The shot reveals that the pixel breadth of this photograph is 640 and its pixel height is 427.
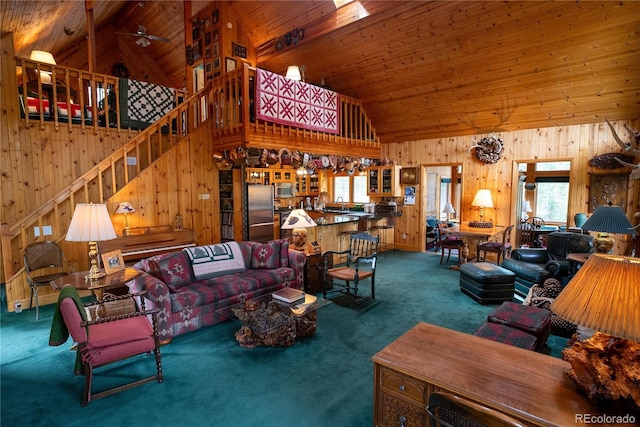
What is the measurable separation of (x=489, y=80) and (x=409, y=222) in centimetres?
367

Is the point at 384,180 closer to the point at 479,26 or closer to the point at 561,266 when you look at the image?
the point at 479,26

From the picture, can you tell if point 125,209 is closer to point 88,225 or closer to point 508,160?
point 88,225

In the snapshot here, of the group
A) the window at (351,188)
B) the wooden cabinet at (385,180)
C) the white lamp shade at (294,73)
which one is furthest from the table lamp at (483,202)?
the white lamp shade at (294,73)

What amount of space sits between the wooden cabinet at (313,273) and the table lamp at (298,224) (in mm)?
194

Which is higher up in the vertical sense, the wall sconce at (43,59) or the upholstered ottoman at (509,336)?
the wall sconce at (43,59)

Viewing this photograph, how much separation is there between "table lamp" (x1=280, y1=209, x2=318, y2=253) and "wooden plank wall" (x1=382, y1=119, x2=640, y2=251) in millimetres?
4131

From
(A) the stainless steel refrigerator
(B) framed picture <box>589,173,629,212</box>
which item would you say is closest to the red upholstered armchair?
(A) the stainless steel refrigerator

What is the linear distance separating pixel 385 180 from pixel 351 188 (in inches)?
78.6

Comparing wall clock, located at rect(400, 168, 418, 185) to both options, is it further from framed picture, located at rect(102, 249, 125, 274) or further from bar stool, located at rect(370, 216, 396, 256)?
framed picture, located at rect(102, 249, 125, 274)

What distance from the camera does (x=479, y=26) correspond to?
16.7 feet

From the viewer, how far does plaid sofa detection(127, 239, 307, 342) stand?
11.5 ft

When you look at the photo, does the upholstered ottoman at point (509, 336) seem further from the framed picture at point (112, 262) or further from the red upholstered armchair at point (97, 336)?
the framed picture at point (112, 262)

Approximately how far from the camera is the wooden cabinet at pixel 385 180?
827 cm

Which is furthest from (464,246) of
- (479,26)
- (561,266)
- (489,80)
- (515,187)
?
(479,26)
